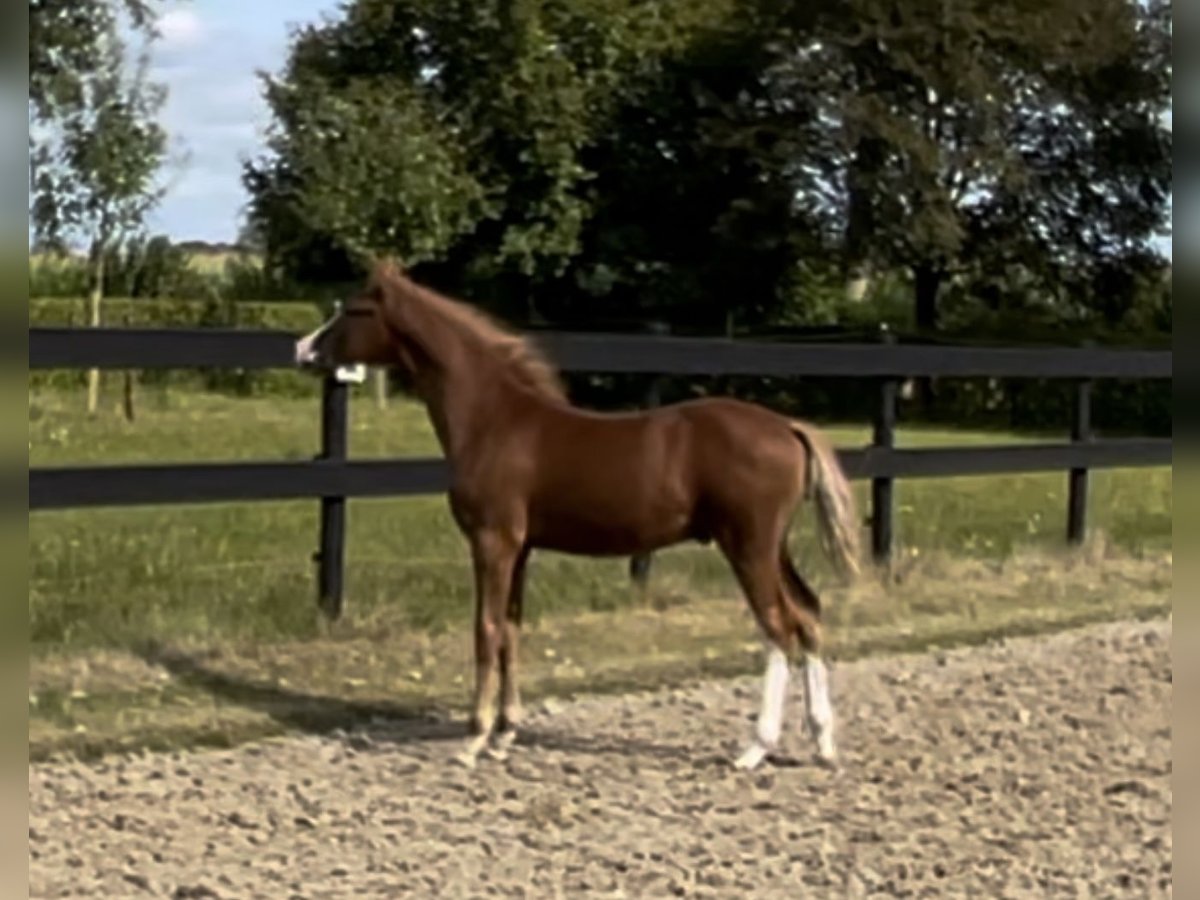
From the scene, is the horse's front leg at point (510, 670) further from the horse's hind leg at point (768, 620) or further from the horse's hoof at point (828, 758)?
the horse's hoof at point (828, 758)

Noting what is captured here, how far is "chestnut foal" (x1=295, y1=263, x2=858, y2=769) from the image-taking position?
6.20 m

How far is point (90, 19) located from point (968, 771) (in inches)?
765

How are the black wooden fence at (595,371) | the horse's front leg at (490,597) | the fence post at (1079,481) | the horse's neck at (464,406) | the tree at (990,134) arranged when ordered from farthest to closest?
the tree at (990,134) < the fence post at (1079,481) < the black wooden fence at (595,371) < the horse's neck at (464,406) < the horse's front leg at (490,597)

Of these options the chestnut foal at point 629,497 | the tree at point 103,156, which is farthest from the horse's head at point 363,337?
the tree at point 103,156

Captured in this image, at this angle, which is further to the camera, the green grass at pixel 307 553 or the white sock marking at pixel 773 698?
the green grass at pixel 307 553

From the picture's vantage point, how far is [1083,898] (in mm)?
4699

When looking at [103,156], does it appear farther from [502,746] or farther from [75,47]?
[502,746]

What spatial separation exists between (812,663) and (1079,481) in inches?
229

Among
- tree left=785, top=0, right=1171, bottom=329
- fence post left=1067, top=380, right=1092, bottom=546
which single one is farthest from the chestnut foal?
tree left=785, top=0, right=1171, bottom=329

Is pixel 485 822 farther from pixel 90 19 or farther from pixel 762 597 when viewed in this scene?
pixel 90 19

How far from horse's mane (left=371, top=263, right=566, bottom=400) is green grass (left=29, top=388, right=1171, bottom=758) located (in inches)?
51.8

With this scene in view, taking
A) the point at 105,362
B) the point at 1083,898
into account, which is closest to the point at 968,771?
the point at 1083,898

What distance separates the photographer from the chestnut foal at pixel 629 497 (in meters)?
6.20

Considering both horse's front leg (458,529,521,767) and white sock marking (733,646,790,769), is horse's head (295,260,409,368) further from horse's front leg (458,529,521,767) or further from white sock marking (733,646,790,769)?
white sock marking (733,646,790,769)
